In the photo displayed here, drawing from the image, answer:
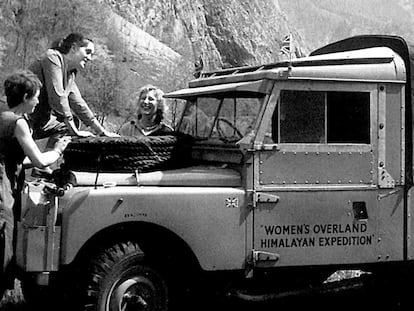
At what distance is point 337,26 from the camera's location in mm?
128875

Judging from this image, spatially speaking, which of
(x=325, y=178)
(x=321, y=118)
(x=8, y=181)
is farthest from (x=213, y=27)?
(x=8, y=181)

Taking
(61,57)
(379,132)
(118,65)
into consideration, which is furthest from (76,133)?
(118,65)

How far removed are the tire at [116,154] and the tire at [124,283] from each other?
1.97 feet

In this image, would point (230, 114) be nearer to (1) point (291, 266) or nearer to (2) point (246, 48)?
(1) point (291, 266)

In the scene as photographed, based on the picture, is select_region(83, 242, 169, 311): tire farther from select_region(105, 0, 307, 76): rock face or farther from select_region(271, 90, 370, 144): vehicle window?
select_region(105, 0, 307, 76): rock face

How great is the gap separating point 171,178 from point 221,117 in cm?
91

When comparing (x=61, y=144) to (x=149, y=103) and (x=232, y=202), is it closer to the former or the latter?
(x=232, y=202)

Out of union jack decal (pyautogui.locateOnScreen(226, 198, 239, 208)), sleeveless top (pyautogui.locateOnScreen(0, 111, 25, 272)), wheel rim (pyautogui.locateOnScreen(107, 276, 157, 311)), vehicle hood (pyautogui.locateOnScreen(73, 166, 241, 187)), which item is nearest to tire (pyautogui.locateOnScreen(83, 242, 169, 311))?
wheel rim (pyautogui.locateOnScreen(107, 276, 157, 311))

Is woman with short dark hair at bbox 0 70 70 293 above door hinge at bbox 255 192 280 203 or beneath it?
above

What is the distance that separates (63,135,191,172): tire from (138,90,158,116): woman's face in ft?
4.20

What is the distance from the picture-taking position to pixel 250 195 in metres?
6.16

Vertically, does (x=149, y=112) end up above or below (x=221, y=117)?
above

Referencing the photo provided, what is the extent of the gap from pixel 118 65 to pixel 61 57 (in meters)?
19.7

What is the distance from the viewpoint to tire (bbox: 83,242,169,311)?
19.0 ft
